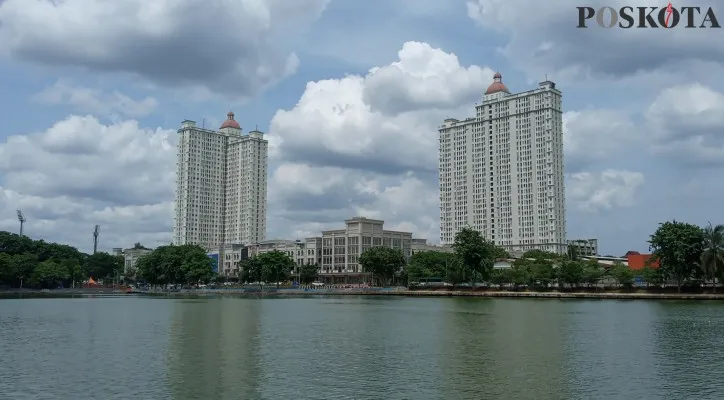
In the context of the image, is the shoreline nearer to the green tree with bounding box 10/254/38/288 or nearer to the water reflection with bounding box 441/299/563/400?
the green tree with bounding box 10/254/38/288

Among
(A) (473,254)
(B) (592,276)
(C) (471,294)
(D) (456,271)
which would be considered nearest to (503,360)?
(B) (592,276)

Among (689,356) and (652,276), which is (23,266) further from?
(689,356)

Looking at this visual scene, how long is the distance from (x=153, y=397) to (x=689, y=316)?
62437 mm

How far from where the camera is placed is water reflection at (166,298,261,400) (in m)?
31.1

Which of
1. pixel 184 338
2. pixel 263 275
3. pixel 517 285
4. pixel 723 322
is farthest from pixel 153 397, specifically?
pixel 263 275

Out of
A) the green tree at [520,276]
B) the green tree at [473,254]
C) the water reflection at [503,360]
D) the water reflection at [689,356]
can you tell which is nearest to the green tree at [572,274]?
the green tree at [520,276]

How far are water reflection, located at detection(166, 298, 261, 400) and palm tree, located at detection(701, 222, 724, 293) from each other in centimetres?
8226

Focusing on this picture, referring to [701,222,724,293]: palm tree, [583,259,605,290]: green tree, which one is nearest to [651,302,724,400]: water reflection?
[701,222,724,293]: palm tree

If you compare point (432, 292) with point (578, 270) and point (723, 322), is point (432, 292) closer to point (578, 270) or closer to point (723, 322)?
point (578, 270)

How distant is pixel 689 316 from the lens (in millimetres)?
72438

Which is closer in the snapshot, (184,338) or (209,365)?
(209,365)

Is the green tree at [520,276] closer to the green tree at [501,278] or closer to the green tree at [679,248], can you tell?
the green tree at [501,278]

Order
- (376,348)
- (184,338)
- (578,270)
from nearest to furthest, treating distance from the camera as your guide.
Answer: (376,348), (184,338), (578,270)

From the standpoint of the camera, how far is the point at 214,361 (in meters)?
39.9
